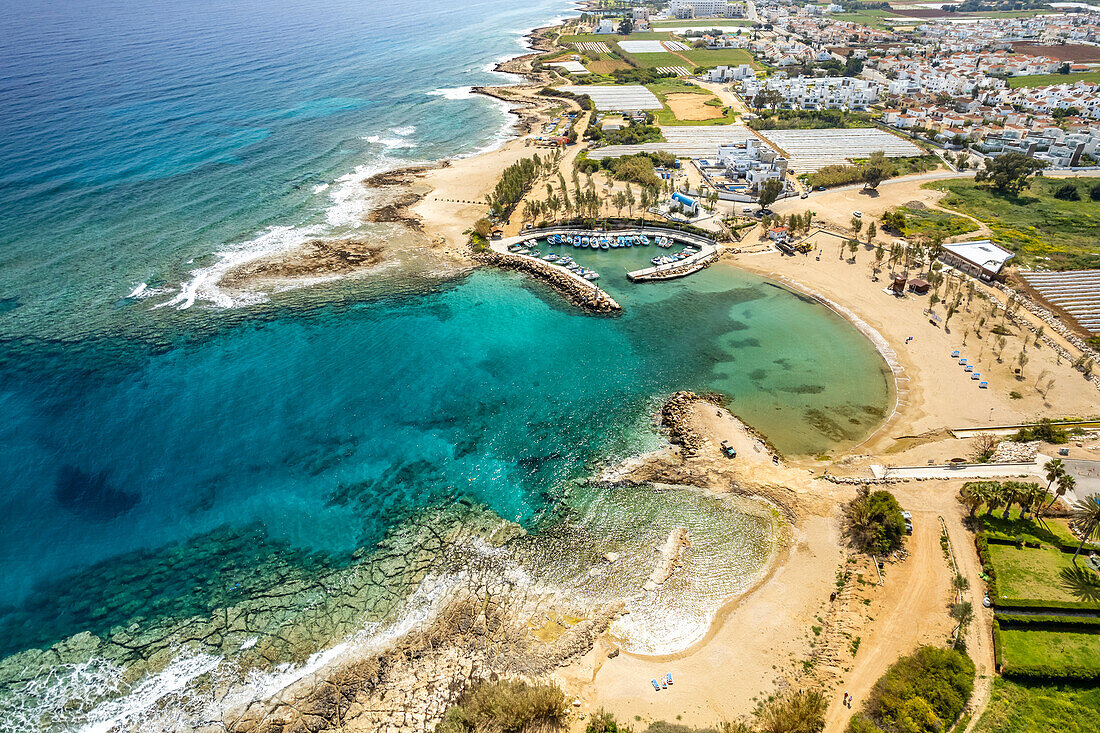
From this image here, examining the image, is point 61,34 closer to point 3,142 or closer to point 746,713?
point 3,142

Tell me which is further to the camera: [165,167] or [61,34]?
[61,34]

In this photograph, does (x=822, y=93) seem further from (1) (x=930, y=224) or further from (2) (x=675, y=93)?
(1) (x=930, y=224)

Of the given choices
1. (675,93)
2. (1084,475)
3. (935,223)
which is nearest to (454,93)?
(675,93)

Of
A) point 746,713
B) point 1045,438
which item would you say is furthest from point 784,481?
point 1045,438

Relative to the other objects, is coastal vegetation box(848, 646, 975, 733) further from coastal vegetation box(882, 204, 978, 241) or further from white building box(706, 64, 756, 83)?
A: white building box(706, 64, 756, 83)

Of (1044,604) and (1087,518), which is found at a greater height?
(1087,518)

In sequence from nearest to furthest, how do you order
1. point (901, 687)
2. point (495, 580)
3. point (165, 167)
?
point (901, 687) → point (495, 580) → point (165, 167)

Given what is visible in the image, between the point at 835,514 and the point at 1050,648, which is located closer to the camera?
the point at 1050,648

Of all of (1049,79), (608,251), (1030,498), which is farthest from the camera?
(1049,79)
